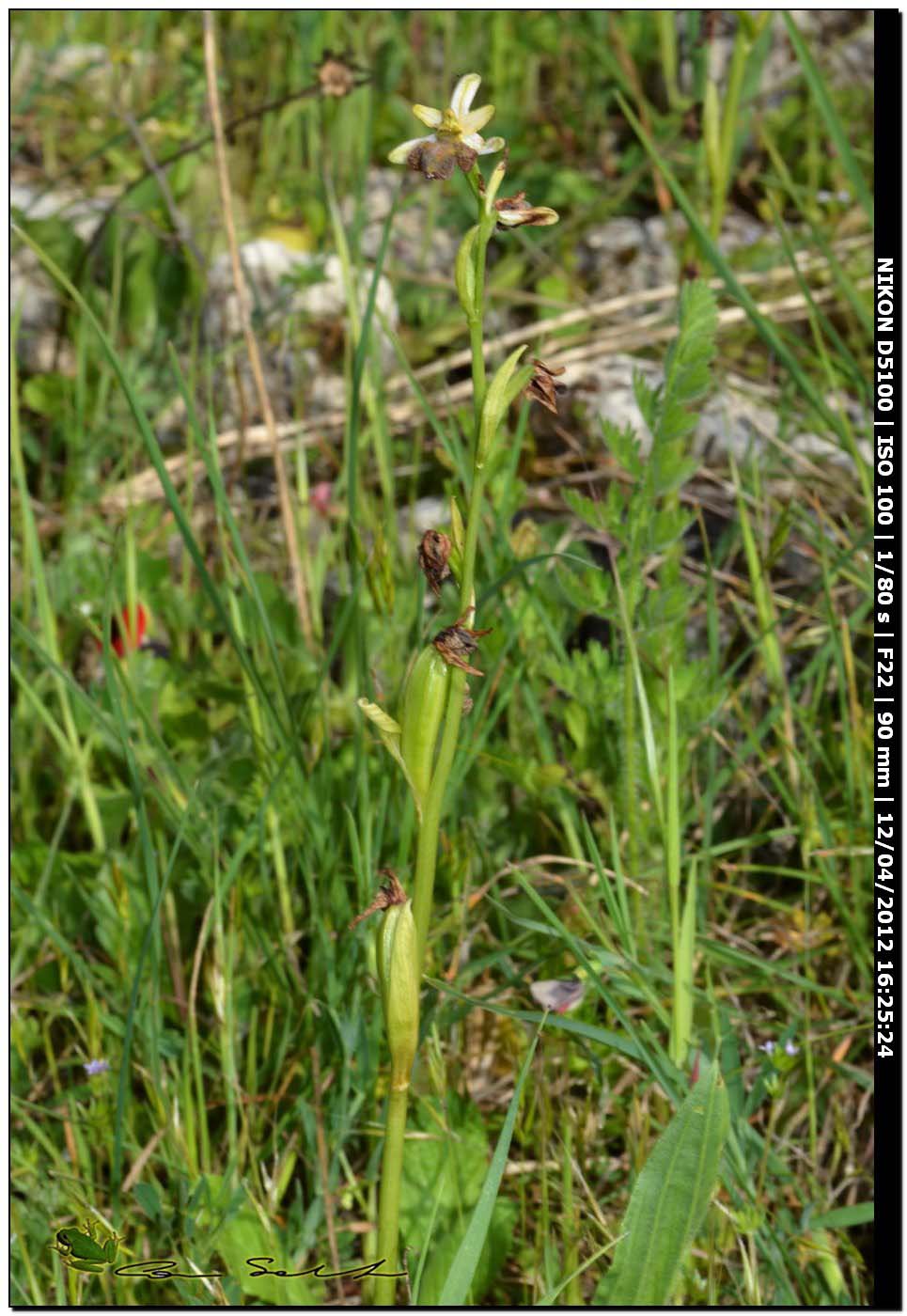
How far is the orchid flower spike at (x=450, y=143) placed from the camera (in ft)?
3.04

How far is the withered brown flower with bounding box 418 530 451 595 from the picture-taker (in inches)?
38.4

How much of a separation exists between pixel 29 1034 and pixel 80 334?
5.03 ft

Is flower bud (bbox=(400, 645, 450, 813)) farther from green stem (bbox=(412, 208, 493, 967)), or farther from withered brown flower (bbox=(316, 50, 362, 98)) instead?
withered brown flower (bbox=(316, 50, 362, 98))

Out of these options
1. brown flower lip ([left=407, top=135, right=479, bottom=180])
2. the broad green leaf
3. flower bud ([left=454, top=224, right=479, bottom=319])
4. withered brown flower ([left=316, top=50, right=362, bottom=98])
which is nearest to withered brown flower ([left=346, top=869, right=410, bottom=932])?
the broad green leaf

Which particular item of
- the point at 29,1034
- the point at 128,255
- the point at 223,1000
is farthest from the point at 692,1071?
the point at 128,255

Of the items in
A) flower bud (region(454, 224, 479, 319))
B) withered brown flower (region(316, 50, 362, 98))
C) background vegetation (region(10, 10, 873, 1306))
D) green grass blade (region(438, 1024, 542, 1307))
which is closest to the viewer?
flower bud (region(454, 224, 479, 319))

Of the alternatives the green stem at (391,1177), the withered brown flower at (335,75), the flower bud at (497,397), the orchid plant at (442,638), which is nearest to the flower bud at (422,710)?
the orchid plant at (442,638)

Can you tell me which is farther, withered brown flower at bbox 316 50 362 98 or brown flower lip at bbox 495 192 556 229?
withered brown flower at bbox 316 50 362 98

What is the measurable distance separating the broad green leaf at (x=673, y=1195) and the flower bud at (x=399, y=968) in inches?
11.4

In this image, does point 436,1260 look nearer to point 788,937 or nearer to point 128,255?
point 788,937

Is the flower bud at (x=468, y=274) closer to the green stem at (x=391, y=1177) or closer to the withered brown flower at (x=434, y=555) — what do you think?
the withered brown flower at (x=434, y=555)

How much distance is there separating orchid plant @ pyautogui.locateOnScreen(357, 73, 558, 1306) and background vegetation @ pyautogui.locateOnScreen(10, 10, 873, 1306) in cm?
21

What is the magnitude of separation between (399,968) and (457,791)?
715 mm

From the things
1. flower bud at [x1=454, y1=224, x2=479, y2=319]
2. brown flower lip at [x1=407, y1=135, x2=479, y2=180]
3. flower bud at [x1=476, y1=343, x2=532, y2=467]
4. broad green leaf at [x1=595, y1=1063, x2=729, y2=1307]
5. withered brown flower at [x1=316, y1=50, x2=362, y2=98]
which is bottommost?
broad green leaf at [x1=595, y1=1063, x2=729, y2=1307]
